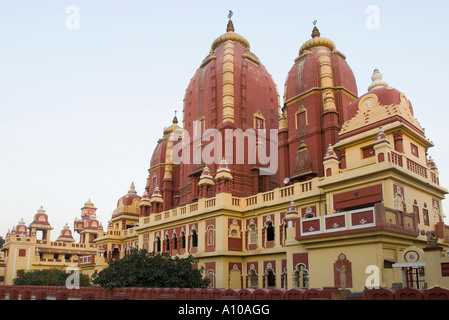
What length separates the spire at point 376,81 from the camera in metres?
20.9

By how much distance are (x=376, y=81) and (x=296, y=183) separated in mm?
6702

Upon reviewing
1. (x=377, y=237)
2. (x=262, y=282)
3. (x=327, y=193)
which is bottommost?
(x=262, y=282)

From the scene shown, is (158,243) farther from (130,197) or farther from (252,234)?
(130,197)

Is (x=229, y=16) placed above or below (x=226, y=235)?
above

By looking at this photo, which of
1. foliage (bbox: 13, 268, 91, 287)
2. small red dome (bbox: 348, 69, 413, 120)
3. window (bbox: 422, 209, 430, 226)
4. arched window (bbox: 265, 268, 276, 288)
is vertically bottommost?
foliage (bbox: 13, 268, 91, 287)

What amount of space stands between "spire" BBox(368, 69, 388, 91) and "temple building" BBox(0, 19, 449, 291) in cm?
7

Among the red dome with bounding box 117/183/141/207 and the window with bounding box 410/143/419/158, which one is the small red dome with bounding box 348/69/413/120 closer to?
the window with bounding box 410/143/419/158

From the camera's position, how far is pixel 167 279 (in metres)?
20.2

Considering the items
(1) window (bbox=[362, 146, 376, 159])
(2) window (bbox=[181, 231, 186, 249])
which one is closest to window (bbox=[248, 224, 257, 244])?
(2) window (bbox=[181, 231, 186, 249])

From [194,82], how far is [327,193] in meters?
18.7

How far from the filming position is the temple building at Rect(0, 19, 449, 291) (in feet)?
52.9
